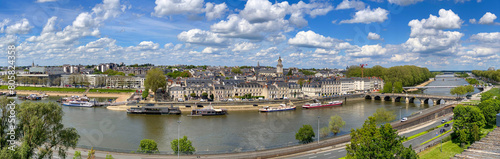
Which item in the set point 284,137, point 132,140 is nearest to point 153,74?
point 132,140

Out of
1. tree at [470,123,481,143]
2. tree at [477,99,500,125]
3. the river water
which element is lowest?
the river water

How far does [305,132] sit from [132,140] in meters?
12.8

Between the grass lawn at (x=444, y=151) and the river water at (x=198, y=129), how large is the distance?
24.2ft

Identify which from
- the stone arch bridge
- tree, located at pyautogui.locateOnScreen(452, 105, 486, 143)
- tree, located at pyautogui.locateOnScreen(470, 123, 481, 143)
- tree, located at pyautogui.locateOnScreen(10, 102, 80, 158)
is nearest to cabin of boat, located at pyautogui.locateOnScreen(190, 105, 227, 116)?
tree, located at pyautogui.locateOnScreen(10, 102, 80, 158)

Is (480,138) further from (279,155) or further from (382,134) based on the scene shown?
(279,155)

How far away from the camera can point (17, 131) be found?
40.0 ft

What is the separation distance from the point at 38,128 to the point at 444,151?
20911mm

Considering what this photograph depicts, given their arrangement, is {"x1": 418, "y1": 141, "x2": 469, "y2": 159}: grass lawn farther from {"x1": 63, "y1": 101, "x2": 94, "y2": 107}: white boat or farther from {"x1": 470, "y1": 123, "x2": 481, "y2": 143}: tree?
{"x1": 63, "y1": 101, "x2": 94, "y2": 107}: white boat

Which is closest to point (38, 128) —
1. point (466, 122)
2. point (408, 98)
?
point (466, 122)

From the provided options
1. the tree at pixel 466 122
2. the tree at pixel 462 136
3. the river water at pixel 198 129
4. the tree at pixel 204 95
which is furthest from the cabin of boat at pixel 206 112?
the tree at pixel 462 136

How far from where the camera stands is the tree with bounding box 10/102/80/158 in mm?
12023

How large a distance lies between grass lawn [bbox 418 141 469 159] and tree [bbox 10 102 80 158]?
18.0 m

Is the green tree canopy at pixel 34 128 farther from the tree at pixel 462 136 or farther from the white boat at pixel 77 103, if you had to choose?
the white boat at pixel 77 103

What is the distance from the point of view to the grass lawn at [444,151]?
17062 mm
